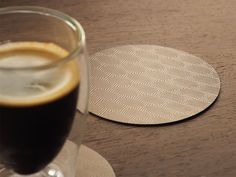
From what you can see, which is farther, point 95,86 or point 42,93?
point 95,86

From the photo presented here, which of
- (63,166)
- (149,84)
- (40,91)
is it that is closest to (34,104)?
(40,91)

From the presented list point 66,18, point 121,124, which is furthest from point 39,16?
point 121,124

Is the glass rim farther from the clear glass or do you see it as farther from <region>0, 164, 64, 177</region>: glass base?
<region>0, 164, 64, 177</region>: glass base

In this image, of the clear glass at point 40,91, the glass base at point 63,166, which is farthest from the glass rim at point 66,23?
the glass base at point 63,166

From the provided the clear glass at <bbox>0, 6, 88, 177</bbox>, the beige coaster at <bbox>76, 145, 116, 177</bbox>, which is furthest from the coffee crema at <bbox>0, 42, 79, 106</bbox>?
the beige coaster at <bbox>76, 145, 116, 177</bbox>

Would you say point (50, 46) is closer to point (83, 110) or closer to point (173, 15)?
point (83, 110)

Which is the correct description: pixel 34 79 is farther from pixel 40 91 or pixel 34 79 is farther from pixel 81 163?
pixel 81 163

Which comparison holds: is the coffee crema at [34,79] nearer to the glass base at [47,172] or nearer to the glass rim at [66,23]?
the glass rim at [66,23]
